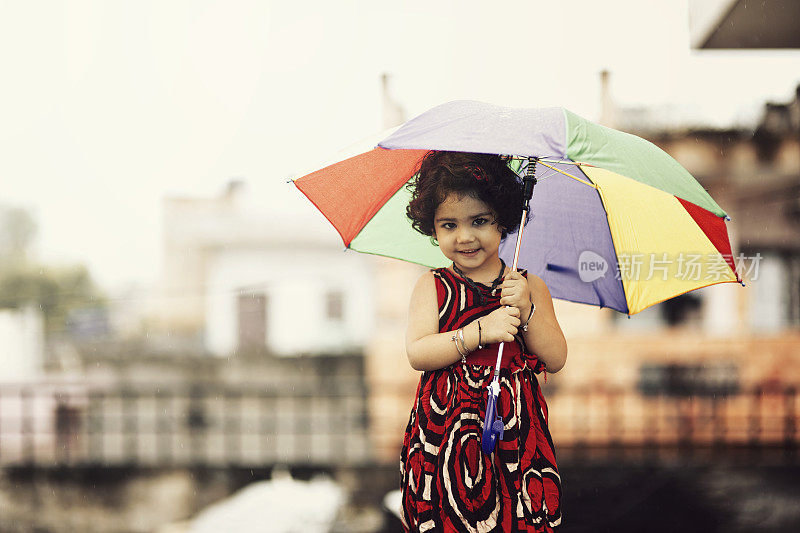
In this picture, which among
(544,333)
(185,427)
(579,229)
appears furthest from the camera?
(185,427)

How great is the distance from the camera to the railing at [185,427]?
754 centimetres

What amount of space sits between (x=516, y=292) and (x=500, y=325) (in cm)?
11

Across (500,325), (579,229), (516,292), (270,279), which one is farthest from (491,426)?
(270,279)

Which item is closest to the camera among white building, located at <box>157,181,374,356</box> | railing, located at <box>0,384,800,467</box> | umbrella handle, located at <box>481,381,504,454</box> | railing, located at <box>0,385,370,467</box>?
umbrella handle, located at <box>481,381,504,454</box>

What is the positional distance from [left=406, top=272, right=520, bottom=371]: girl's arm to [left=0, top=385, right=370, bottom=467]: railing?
5108mm

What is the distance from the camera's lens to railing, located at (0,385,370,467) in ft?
24.7

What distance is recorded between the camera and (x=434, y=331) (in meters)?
1.91

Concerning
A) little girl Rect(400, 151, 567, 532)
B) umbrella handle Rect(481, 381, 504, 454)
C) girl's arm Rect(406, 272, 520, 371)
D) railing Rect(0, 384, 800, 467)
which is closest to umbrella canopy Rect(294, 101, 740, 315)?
little girl Rect(400, 151, 567, 532)

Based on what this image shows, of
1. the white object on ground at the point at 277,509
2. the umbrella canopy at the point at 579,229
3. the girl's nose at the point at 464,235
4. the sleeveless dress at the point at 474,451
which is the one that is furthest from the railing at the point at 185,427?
the girl's nose at the point at 464,235

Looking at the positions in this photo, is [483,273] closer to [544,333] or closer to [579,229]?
[544,333]

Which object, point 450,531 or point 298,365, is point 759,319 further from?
point 298,365

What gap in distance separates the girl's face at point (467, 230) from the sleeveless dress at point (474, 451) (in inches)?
3.2

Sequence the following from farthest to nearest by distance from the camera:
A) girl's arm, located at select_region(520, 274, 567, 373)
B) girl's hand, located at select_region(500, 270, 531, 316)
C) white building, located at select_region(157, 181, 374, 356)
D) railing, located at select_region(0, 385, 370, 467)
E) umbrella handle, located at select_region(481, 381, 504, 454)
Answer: white building, located at select_region(157, 181, 374, 356) → railing, located at select_region(0, 385, 370, 467) → girl's arm, located at select_region(520, 274, 567, 373) → girl's hand, located at select_region(500, 270, 531, 316) → umbrella handle, located at select_region(481, 381, 504, 454)

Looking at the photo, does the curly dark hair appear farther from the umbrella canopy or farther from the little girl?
the umbrella canopy
